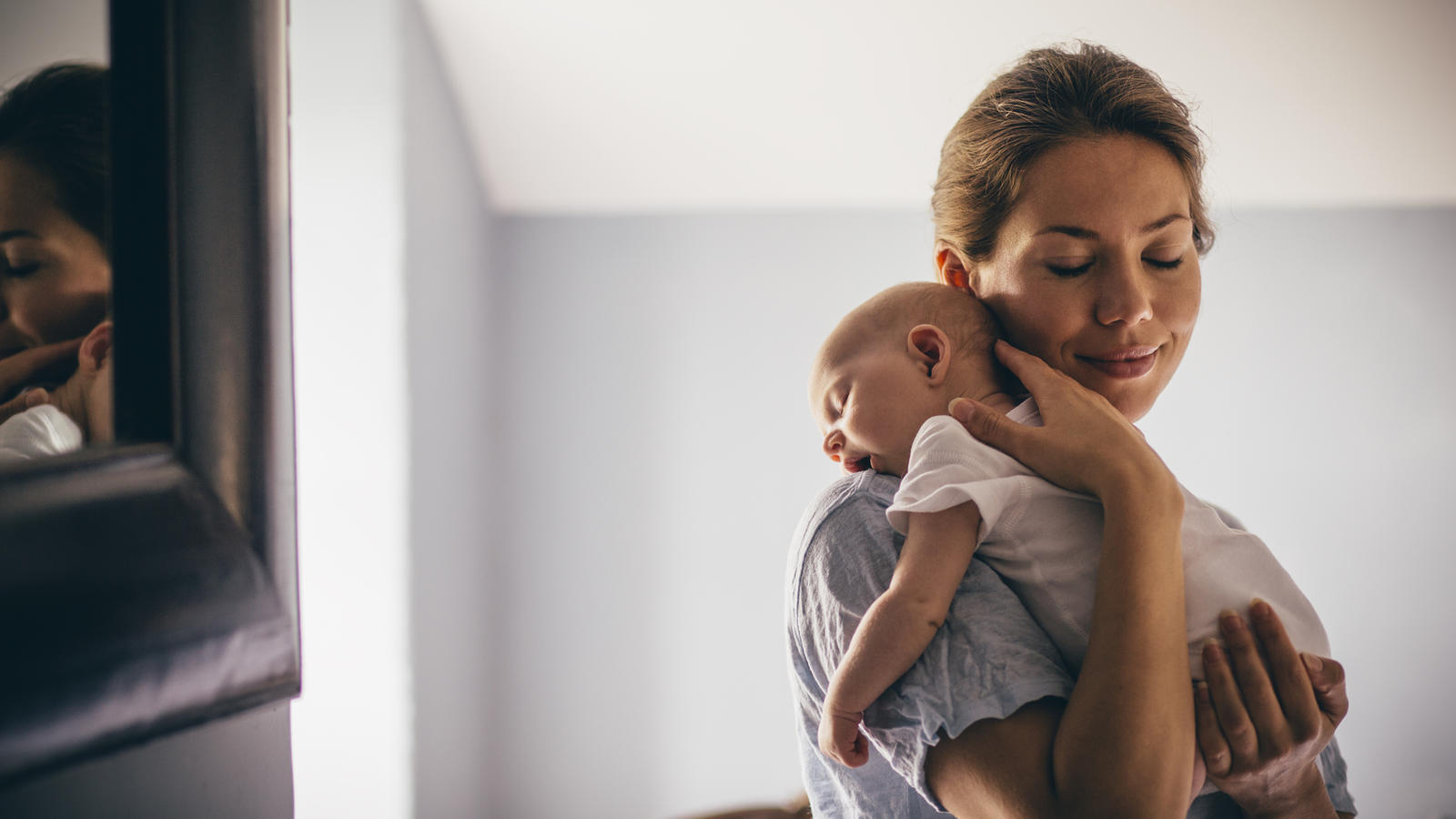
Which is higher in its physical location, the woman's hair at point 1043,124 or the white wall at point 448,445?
the woman's hair at point 1043,124

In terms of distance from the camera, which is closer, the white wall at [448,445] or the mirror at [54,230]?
the mirror at [54,230]

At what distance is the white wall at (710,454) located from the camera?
7.82 feet

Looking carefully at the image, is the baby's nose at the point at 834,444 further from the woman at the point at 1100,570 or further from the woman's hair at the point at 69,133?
the woman's hair at the point at 69,133

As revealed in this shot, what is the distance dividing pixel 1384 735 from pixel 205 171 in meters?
2.93

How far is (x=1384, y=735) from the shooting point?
2332 mm

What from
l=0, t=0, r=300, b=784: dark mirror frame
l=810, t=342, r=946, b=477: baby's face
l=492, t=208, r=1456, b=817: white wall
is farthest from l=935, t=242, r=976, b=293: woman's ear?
l=492, t=208, r=1456, b=817: white wall

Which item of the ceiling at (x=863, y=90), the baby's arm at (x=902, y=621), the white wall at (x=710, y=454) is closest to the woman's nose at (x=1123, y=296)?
the baby's arm at (x=902, y=621)

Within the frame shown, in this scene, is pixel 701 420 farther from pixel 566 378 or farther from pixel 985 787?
pixel 985 787

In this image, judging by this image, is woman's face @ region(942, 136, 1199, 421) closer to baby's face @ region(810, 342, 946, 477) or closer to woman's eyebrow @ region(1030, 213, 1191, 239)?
woman's eyebrow @ region(1030, 213, 1191, 239)

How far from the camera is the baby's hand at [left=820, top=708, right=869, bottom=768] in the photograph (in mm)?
712

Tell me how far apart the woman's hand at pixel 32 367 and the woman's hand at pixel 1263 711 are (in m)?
0.84

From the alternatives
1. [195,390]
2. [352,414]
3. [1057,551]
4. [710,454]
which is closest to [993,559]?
[1057,551]

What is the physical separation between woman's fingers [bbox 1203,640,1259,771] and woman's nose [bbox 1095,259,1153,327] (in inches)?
12.7

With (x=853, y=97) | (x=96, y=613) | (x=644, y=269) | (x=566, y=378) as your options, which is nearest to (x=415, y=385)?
(x=566, y=378)
